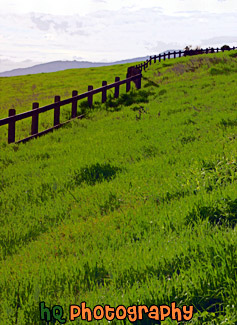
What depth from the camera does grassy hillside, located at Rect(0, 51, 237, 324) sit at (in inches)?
127

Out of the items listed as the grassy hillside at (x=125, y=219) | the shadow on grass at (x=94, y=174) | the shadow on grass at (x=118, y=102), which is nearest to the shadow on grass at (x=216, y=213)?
the grassy hillside at (x=125, y=219)

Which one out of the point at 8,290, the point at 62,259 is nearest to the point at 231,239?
the point at 62,259

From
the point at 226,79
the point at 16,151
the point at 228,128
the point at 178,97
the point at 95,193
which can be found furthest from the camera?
the point at 226,79

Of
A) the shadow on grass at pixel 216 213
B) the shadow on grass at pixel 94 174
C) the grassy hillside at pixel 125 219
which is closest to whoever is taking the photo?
the grassy hillside at pixel 125 219

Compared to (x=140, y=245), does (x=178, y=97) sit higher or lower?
higher

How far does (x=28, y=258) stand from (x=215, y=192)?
276cm

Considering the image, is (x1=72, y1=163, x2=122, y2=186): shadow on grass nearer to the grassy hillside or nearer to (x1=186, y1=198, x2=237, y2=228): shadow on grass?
the grassy hillside

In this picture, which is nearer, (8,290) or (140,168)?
(8,290)

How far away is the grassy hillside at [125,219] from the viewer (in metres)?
3.22

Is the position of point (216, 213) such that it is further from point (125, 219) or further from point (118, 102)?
point (118, 102)

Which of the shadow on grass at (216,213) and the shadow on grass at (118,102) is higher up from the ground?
the shadow on grass at (118,102)

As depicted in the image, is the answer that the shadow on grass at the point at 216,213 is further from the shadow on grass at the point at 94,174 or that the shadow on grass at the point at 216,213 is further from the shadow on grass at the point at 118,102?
the shadow on grass at the point at 118,102

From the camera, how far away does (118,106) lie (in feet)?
51.9

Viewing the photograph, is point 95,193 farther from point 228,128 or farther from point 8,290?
point 228,128
